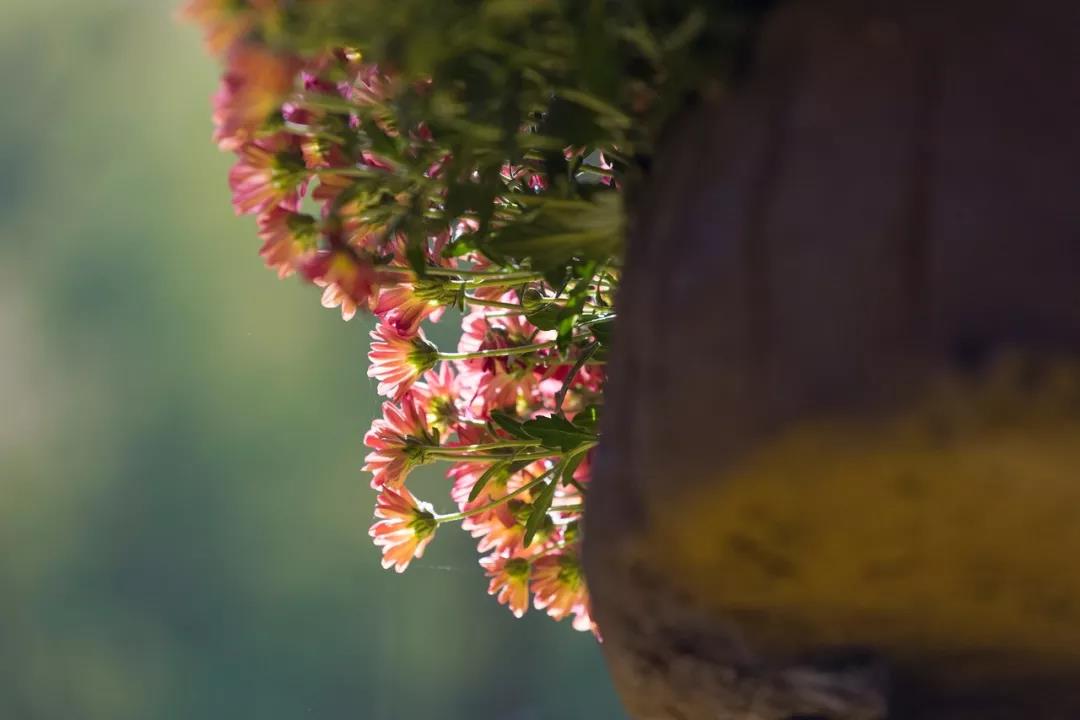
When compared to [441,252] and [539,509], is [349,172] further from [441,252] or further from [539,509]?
[539,509]

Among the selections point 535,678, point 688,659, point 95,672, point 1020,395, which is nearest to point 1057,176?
point 1020,395

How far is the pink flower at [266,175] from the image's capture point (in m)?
0.45

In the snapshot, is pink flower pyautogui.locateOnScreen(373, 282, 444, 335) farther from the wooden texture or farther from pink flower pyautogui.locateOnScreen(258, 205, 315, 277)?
the wooden texture

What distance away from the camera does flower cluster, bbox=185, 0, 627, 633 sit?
401 millimetres

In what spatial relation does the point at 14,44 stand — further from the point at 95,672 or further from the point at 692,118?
the point at 692,118

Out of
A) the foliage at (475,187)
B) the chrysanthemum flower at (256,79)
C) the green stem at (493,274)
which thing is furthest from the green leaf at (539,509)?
the chrysanthemum flower at (256,79)

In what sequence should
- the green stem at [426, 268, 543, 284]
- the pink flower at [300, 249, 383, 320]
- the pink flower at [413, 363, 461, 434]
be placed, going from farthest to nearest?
the pink flower at [413, 363, 461, 434] → the green stem at [426, 268, 543, 284] → the pink flower at [300, 249, 383, 320]

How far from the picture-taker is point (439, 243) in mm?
497

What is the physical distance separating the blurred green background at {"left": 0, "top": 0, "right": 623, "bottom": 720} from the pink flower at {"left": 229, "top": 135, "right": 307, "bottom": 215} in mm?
1135

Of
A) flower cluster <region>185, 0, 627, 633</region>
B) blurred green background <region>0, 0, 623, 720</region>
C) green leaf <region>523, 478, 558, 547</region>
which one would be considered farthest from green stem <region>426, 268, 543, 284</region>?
blurred green background <region>0, 0, 623, 720</region>

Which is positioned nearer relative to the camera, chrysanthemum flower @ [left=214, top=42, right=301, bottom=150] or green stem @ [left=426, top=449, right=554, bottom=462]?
chrysanthemum flower @ [left=214, top=42, right=301, bottom=150]

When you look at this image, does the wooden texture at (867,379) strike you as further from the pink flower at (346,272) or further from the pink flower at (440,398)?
the pink flower at (440,398)

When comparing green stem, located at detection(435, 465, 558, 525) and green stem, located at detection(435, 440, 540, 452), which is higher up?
green stem, located at detection(435, 440, 540, 452)

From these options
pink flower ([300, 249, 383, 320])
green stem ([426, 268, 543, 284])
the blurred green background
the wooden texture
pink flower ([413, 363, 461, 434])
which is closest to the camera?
the wooden texture
